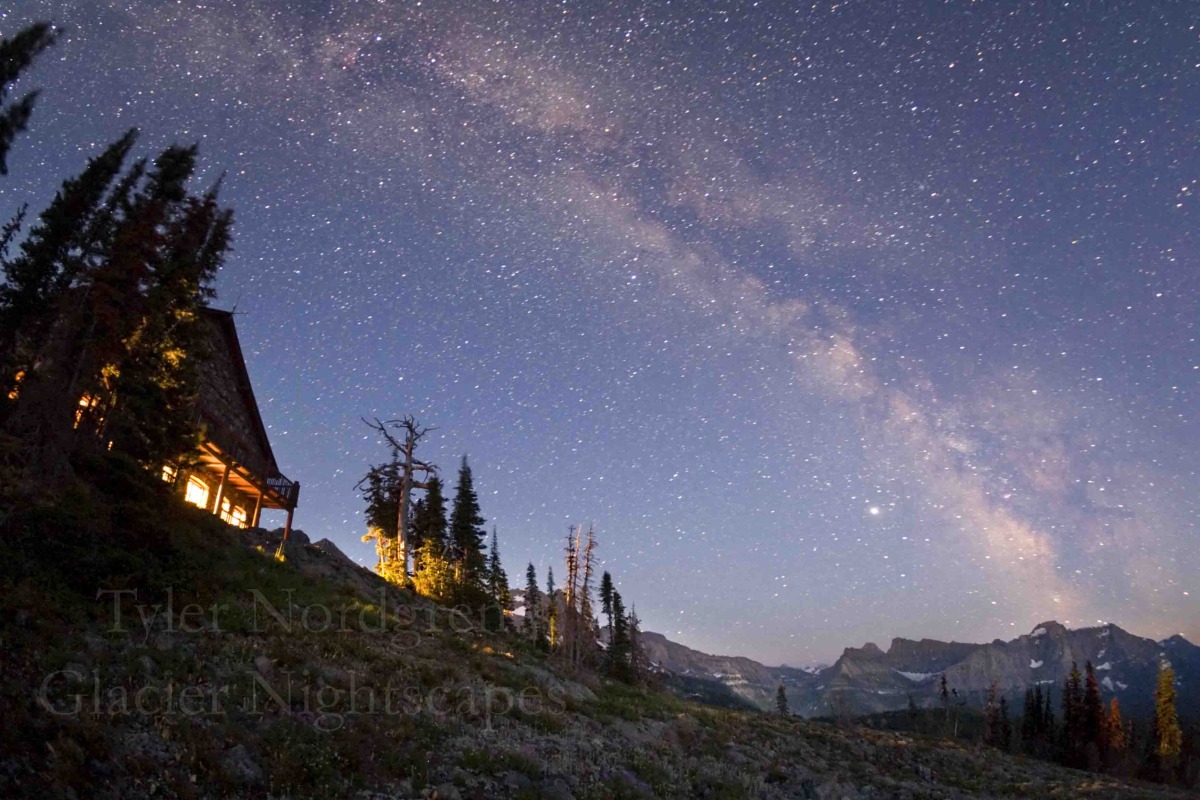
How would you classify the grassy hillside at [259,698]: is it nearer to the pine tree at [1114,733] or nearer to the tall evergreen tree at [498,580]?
the tall evergreen tree at [498,580]

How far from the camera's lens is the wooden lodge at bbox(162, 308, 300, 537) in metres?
29.4

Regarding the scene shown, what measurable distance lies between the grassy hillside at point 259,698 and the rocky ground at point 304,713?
0.04 meters

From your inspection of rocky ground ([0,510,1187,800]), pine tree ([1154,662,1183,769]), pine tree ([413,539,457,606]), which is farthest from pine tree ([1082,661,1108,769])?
pine tree ([413,539,457,606])

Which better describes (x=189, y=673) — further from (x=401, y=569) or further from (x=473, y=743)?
(x=401, y=569)

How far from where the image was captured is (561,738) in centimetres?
1598

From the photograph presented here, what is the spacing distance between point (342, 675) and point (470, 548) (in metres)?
36.9

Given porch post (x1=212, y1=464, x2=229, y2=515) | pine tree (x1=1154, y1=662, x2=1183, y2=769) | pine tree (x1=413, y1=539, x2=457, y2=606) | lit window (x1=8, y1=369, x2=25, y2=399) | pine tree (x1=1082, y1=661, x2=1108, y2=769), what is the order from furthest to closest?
pine tree (x1=1154, y1=662, x2=1183, y2=769)
pine tree (x1=1082, y1=661, x2=1108, y2=769)
pine tree (x1=413, y1=539, x2=457, y2=606)
porch post (x1=212, y1=464, x2=229, y2=515)
lit window (x1=8, y1=369, x2=25, y2=399)

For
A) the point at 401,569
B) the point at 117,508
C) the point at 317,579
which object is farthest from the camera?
the point at 401,569

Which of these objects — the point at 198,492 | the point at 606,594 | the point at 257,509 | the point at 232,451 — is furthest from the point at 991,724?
the point at 232,451

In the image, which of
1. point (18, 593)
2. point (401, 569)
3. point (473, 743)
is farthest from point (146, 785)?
point (401, 569)

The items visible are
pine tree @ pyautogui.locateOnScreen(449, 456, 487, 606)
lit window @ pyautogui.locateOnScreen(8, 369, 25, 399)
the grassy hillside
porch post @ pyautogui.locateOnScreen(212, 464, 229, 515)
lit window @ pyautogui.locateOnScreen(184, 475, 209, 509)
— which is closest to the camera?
the grassy hillside

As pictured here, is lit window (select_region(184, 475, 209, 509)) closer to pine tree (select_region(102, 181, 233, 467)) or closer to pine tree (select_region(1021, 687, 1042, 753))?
pine tree (select_region(102, 181, 233, 467))

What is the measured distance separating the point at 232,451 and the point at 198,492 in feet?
11.5

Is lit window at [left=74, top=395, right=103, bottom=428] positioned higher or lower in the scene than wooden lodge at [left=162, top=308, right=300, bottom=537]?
lower
